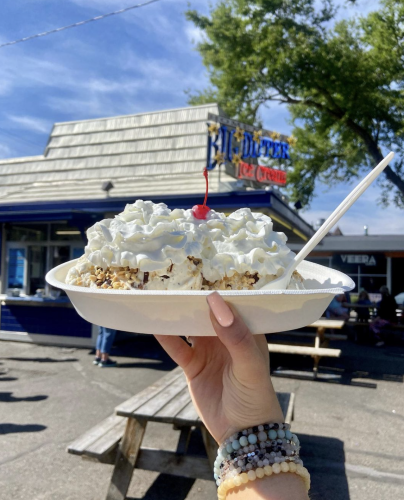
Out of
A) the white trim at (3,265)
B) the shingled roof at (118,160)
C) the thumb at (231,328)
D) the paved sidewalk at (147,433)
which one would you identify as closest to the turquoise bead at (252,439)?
the thumb at (231,328)

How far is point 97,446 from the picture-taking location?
3.23 metres

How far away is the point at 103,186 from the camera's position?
9258 mm

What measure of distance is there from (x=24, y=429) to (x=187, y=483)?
82.5 inches

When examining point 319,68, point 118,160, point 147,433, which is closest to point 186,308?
point 147,433

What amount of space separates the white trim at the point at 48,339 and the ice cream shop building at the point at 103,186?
2cm

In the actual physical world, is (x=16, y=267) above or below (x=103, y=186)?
below

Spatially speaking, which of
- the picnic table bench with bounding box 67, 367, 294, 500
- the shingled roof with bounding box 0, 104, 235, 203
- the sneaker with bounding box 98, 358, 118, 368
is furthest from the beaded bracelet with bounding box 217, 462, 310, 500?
the shingled roof with bounding box 0, 104, 235, 203

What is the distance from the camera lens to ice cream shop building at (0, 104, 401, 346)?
364 inches

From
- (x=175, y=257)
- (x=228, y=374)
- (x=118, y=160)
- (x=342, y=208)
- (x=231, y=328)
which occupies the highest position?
(x=118, y=160)

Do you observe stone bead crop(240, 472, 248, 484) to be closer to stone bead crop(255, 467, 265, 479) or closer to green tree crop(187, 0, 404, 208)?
stone bead crop(255, 467, 265, 479)

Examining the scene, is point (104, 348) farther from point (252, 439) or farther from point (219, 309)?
point (219, 309)

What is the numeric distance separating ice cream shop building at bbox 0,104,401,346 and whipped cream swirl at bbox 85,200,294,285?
6348mm

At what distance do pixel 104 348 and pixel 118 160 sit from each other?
619cm

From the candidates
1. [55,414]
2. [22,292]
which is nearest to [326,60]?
[22,292]
